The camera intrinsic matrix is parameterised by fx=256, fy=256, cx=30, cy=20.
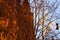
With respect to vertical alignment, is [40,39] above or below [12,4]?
below

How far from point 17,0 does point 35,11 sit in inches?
39.0

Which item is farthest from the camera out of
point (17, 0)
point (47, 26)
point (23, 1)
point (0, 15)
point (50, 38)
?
point (0, 15)

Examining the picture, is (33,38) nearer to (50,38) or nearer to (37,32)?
(37,32)

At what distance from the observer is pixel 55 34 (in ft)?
43.2

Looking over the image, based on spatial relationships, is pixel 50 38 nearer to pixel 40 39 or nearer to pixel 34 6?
pixel 40 39

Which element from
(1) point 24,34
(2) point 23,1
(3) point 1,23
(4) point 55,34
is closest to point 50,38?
(4) point 55,34

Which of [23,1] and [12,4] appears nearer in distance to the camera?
[23,1]

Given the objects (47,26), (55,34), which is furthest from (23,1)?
(55,34)

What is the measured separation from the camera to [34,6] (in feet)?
39.3

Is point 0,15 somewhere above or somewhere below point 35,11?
below

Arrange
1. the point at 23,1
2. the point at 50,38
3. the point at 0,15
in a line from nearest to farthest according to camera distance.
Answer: the point at 23,1 → the point at 50,38 → the point at 0,15

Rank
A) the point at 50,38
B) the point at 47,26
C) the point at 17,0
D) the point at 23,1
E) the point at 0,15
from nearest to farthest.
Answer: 1. the point at 23,1
2. the point at 17,0
3. the point at 47,26
4. the point at 50,38
5. the point at 0,15

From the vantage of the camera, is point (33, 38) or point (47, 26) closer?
point (33, 38)

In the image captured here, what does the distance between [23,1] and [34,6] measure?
133 cm
